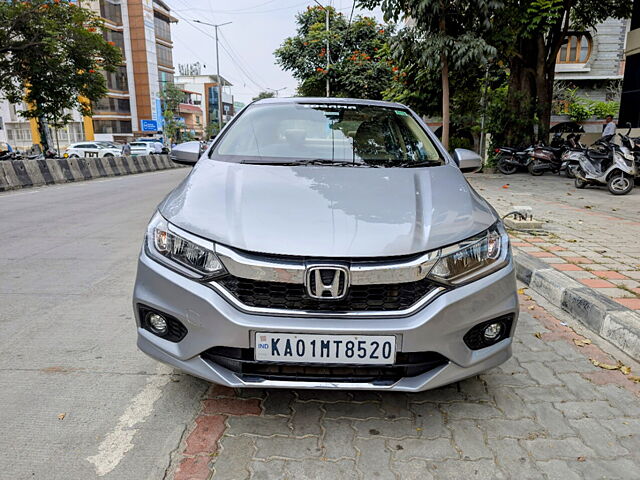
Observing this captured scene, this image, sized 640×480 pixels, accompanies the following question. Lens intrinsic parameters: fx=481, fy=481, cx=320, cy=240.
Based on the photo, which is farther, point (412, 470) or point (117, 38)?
point (117, 38)

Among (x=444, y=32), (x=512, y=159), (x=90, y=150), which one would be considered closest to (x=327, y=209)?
(x=444, y=32)

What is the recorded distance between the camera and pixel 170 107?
2101 inches

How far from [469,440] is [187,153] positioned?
2406 mm

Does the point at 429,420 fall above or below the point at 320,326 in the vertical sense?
below

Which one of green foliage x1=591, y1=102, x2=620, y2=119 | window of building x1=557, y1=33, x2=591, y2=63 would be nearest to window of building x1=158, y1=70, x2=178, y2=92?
window of building x1=557, y1=33, x2=591, y2=63

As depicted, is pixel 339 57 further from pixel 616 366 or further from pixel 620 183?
pixel 616 366

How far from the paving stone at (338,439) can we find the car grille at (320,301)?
22.5 inches

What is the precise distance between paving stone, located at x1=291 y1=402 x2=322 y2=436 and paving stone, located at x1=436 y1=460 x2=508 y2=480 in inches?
20.9

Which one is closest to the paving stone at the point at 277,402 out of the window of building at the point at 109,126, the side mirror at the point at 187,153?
the side mirror at the point at 187,153

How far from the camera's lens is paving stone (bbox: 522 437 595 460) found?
194 cm

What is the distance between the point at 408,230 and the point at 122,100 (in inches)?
2259

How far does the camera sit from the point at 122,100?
52750 millimetres

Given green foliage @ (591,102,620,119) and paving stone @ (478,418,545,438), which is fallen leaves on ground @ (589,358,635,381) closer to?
paving stone @ (478,418,545,438)

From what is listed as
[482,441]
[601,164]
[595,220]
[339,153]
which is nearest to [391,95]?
[601,164]
